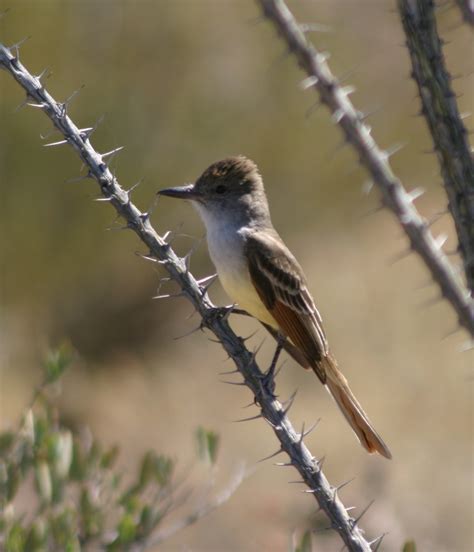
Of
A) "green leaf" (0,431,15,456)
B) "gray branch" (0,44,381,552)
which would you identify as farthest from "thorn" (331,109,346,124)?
"green leaf" (0,431,15,456)

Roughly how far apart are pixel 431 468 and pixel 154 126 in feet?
15.9

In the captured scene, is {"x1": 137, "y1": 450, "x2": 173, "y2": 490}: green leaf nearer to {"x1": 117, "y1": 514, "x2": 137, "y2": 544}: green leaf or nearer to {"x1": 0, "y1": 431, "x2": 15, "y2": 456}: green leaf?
{"x1": 117, "y1": 514, "x2": 137, "y2": 544}: green leaf

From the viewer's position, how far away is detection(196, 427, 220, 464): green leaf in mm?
3992

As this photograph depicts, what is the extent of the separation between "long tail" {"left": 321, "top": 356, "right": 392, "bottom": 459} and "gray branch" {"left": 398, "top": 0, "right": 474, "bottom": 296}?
145cm

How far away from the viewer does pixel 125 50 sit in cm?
1069

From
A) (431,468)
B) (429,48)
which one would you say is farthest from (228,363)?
(429,48)

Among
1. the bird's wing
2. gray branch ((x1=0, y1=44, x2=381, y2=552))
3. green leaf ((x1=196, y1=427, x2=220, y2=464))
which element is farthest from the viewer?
the bird's wing

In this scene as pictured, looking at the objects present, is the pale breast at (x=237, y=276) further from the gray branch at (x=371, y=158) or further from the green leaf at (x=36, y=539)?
the gray branch at (x=371, y=158)

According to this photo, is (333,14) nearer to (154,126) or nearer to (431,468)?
(154,126)

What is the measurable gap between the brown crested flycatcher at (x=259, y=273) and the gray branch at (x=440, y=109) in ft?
5.40

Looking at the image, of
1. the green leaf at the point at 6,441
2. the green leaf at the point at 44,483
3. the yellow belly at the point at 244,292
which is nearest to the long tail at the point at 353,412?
the yellow belly at the point at 244,292

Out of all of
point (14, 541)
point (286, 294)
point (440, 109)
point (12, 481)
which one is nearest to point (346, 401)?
point (286, 294)

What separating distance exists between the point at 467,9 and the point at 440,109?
0.28 metres

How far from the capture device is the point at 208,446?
13.1 ft
